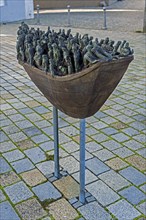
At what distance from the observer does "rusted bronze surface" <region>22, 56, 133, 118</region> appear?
1.73 meters

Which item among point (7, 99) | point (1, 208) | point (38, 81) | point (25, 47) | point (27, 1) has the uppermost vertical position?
point (27, 1)

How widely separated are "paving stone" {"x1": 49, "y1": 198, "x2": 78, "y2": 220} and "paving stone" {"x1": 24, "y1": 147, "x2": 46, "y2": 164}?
0.62 m

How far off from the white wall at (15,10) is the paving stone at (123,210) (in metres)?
13.2

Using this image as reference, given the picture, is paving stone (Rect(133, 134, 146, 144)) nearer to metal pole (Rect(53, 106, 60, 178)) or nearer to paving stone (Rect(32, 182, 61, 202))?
metal pole (Rect(53, 106, 60, 178))

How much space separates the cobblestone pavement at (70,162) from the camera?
7.18 ft

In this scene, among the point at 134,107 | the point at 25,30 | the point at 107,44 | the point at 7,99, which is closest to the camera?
the point at 107,44

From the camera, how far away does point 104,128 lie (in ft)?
11.2

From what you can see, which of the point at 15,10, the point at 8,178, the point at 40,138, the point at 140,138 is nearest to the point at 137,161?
the point at 140,138

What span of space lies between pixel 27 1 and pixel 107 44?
13.8 m

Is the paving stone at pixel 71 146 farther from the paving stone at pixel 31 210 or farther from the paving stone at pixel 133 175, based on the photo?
the paving stone at pixel 31 210

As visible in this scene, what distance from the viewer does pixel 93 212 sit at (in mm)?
2146

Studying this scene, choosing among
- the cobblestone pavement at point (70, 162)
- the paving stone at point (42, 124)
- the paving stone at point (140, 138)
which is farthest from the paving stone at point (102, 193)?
the paving stone at point (42, 124)

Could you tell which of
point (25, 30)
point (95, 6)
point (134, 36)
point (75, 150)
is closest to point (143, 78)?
point (75, 150)

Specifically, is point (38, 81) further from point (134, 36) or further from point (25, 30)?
point (134, 36)
